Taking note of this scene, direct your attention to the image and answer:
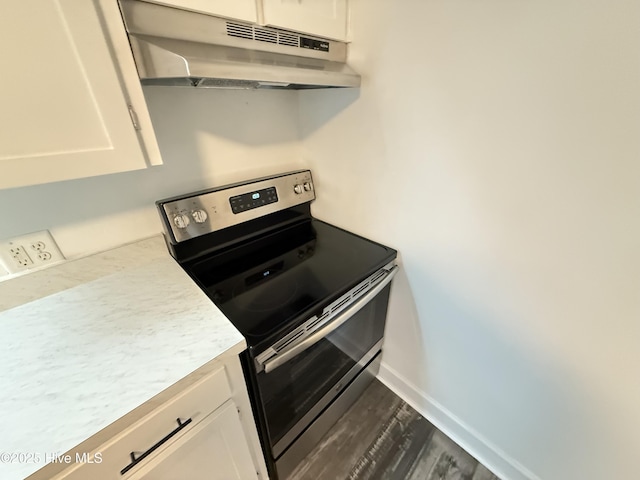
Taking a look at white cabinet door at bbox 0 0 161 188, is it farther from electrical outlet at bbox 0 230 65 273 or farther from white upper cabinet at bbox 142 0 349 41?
electrical outlet at bbox 0 230 65 273

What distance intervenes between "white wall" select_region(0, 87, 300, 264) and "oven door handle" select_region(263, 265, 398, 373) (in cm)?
73

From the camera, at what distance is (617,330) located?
0.69 metres

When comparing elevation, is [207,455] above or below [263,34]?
below

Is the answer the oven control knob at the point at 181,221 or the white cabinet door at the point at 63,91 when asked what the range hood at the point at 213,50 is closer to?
the white cabinet door at the point at 63,91

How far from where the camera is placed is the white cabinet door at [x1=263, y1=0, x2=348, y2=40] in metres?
0.77

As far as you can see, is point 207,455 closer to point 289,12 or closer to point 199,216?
point 199,216

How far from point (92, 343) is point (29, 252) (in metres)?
0.43

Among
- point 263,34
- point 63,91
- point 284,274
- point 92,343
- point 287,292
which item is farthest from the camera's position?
point 284,274

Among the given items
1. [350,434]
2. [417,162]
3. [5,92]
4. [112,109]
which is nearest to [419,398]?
[350,434]

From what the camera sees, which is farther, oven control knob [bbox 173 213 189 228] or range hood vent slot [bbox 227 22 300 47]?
oven control knob [bbox 173 213 189 228]

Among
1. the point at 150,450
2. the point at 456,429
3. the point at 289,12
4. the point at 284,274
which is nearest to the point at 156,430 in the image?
the point at 150,450

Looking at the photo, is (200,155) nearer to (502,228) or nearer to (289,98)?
(289,98)

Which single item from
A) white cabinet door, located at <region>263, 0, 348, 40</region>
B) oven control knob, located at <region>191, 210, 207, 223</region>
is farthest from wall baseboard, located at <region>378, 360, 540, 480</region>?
white cabinet door, located at <region>263, 0, 348, 40</region>

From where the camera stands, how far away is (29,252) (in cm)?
83
